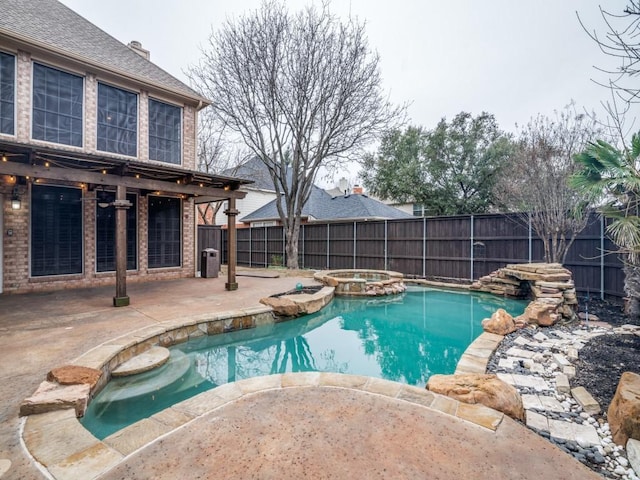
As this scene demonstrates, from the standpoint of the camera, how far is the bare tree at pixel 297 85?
11.0 m

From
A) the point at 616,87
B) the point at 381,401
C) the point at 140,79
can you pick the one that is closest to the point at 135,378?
the point at 381,401

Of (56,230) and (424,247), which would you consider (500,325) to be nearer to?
(424,247)

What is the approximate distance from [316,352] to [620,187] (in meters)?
5.67

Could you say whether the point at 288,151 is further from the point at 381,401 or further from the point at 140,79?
the point at 381,401

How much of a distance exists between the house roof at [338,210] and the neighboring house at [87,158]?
8375 mm

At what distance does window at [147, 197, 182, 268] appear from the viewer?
30.3 feet

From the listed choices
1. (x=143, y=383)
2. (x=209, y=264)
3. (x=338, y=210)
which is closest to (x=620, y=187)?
(x=143, y=383)

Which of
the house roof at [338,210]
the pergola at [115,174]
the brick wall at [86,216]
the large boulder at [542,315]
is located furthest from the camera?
the house roof at [338,210]

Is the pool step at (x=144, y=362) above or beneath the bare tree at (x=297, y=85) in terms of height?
beneath

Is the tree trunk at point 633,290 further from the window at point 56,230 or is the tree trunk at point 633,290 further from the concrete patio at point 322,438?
the window at point 56,230

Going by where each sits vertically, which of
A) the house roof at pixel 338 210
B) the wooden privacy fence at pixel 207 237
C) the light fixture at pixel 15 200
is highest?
the house roof at pixel 338 210

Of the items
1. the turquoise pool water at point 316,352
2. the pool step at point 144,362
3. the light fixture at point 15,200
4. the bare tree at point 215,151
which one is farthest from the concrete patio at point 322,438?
the bare tree at point 215,151

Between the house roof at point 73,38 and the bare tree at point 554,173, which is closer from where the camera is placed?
the house roof at point 73,38

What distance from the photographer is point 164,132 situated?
930cm
